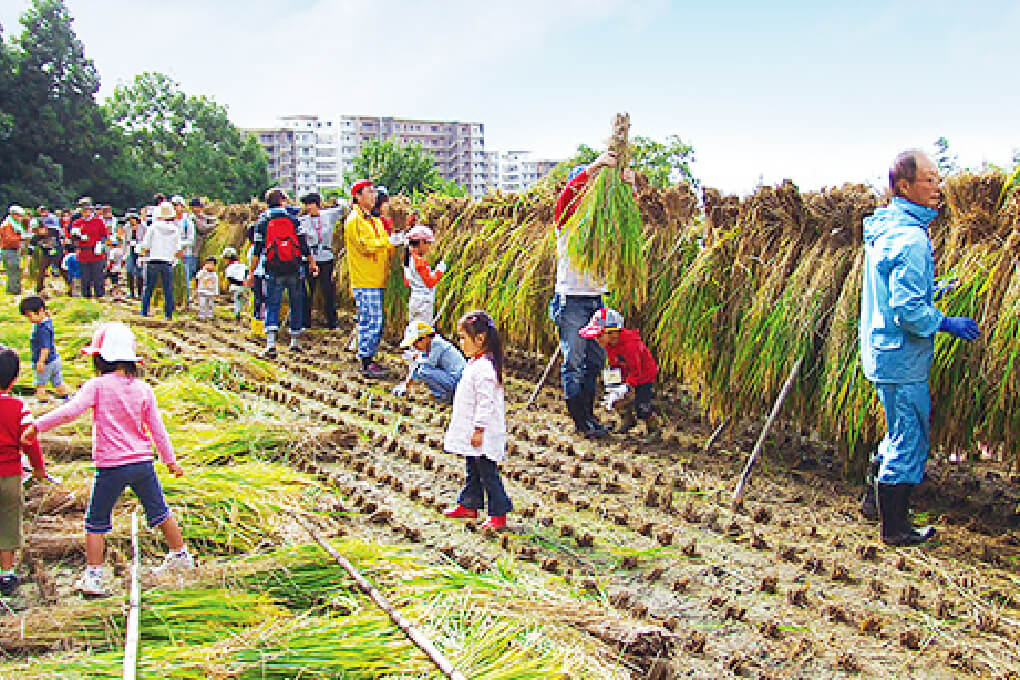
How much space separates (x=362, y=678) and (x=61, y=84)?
144 ft

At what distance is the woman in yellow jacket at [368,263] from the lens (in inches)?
341

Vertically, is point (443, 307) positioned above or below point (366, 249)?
below

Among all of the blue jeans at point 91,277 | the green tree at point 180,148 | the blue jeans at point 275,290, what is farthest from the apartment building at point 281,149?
the blue jeans at point 275,290

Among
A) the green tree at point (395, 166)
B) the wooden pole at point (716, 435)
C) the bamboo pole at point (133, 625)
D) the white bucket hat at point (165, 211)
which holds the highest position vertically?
Result: the green tree at point (395, 166)

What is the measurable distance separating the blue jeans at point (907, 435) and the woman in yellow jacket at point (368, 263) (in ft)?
17.8

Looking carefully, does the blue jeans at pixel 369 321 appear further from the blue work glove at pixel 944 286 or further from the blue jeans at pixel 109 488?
the blue work glove at pixel 944 286

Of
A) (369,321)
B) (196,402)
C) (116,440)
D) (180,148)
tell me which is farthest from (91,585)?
(180,148)

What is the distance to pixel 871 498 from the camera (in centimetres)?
468

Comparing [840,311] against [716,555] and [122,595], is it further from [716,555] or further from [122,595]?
[122,595]

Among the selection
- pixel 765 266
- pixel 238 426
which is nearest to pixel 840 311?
pixel 765 266

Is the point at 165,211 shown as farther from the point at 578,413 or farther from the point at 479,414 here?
the point at 479,414

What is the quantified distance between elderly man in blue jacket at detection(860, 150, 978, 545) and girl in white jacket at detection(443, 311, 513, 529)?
1897 mm

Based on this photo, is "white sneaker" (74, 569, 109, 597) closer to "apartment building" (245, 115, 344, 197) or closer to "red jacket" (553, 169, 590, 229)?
"red jacket" (553, 169, 590, 229)

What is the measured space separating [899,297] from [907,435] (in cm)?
69
